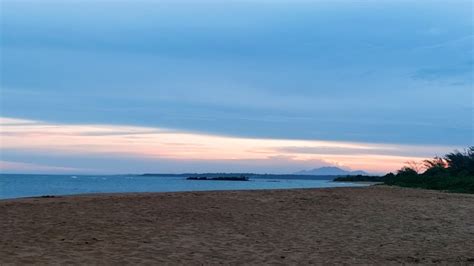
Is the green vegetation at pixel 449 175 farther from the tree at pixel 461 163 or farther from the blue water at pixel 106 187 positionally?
the blue water at pixel 106 187

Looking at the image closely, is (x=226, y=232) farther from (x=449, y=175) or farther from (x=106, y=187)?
(x=106, y=187)

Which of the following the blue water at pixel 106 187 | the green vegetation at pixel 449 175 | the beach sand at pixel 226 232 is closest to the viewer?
the beach sand at pixel 226 232

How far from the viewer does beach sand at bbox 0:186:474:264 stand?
10729 millimetres

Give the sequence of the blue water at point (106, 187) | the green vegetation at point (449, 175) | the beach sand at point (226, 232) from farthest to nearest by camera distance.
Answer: the blue water at point (106, 187) → the green vegetation at point (449, 175) → the beach sand at point (226, 232)

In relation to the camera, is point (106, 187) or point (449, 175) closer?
point (449, 175)

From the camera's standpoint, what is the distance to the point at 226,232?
45.0ft

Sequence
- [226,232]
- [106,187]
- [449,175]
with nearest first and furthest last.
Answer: [226,232]
[449,175]
[106,187]

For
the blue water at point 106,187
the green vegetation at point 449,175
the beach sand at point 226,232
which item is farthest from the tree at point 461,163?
the beach sand at point 226,232

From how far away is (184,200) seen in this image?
20.7 m

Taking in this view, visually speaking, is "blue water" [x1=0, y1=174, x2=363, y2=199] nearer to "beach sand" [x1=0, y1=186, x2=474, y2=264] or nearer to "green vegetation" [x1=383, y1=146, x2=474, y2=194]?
"green vegetation" [x1=383, y1=146, x2=474, y2=194]

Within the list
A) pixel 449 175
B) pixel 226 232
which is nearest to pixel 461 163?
pixel 449 175

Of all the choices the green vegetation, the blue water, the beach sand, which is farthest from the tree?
the beach sand

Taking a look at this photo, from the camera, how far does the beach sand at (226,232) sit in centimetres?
1073

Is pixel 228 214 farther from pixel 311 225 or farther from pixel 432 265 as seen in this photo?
pixel 432 265
